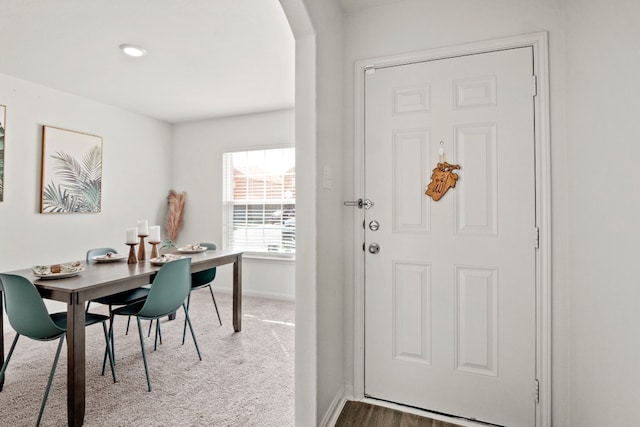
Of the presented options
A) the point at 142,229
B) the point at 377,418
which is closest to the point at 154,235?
the point at 142,229

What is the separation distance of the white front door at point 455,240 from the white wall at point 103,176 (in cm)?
357

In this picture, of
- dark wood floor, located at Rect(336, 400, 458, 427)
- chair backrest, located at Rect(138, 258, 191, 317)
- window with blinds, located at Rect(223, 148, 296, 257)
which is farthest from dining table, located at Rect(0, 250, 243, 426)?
window with blinds, located at Rect(223, 148, 296, 257)

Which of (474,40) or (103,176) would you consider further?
(103,176)

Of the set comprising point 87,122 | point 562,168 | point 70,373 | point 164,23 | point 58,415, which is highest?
point 164,23

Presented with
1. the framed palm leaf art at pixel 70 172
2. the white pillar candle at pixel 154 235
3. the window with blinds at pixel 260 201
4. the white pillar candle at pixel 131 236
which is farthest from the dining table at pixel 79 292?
the window with blinds at pixel 260 201

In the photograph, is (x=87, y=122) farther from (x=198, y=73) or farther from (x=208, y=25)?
(x=208, y=25)

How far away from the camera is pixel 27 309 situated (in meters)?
1.81

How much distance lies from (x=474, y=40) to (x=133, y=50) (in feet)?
8.47

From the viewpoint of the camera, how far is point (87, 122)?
3881 mm

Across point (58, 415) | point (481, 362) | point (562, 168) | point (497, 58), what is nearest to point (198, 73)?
point (497, 58)

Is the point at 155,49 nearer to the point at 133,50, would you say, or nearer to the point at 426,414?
the point at 133,50

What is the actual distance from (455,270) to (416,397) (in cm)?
78

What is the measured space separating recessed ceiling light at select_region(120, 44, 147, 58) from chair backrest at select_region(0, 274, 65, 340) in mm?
1889

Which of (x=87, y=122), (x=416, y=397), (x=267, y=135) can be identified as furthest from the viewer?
(x=267, y=135)
